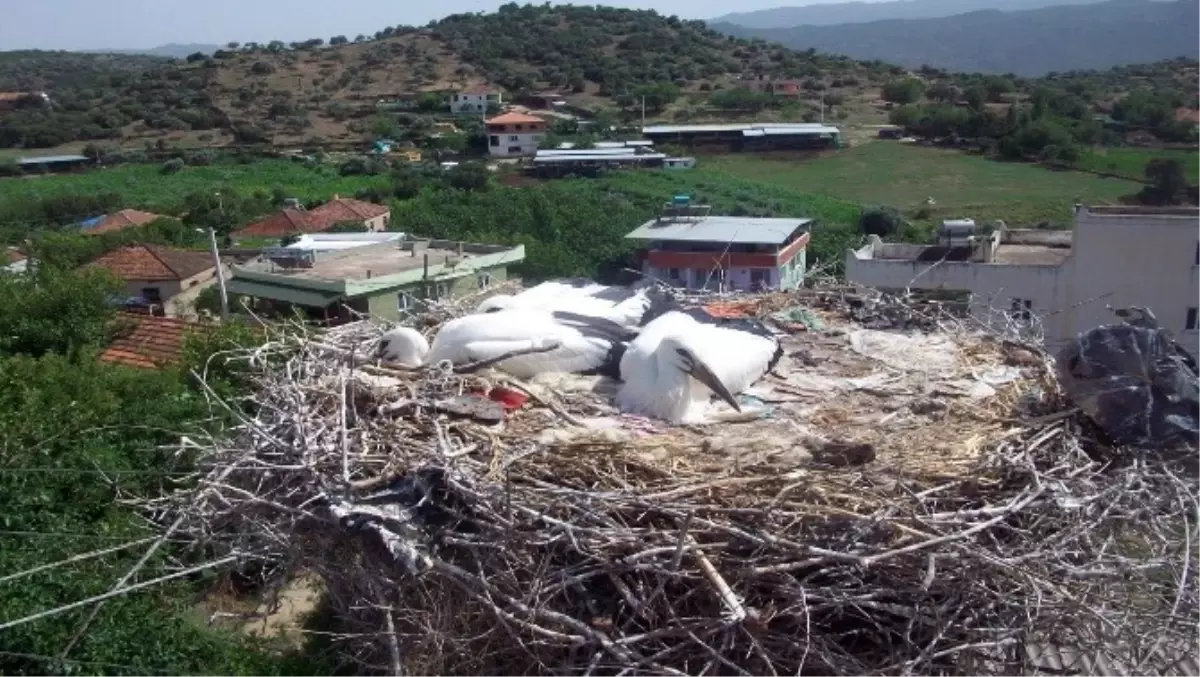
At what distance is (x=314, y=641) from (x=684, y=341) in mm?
4709

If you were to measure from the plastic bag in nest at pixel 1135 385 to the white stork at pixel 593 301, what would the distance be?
238 centimetres

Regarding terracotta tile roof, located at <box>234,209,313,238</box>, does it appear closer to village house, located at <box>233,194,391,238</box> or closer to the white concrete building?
village house, located at <box>233,194,391,238</box>

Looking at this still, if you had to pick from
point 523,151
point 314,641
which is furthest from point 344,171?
point 314,641

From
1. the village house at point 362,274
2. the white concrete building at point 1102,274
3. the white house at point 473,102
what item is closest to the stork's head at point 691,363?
the village house at point 362,274

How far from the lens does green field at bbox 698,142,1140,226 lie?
3823cm

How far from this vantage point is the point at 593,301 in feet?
22.1

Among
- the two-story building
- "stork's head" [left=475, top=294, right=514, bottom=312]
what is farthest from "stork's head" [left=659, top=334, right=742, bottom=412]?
the two-story building

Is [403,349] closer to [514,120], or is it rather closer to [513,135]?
[513,135]

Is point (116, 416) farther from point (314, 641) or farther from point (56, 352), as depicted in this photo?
point (56, 352)

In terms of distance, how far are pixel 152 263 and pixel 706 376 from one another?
22029 millimetres

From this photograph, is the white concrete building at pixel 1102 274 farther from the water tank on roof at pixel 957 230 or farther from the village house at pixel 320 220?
the village house at pixel 320 220

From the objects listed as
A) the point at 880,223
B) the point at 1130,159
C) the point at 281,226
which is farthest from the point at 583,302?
the point at 1130,159

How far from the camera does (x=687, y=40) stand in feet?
292

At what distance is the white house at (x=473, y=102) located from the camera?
66500 mm
